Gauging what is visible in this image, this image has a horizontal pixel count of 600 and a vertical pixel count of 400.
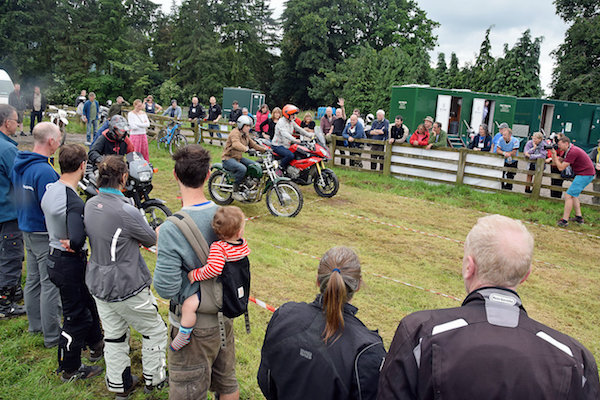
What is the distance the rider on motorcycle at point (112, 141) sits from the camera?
23.2 ft

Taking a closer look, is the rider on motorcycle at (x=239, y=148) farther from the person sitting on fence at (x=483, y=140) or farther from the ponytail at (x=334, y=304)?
the ponytail at (x=334, y=304)

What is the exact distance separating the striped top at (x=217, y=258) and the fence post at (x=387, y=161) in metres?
10.4

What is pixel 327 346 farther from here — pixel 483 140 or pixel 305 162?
pixel 483 140

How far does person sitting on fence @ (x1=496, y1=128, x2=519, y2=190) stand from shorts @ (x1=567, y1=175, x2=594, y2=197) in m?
1.89

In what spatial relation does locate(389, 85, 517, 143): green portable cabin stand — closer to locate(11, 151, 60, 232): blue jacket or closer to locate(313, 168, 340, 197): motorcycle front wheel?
locate(313, 168, 340, 197): motorcycle front wheel

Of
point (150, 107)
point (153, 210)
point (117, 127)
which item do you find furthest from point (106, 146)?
point (150, 107)

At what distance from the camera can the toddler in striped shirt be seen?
2514 millimetres

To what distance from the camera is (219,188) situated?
9.28 metres

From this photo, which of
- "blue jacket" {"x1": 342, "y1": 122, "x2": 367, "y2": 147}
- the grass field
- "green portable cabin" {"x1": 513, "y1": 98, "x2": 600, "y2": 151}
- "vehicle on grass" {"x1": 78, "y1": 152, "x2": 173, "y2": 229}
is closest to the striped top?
the grass field

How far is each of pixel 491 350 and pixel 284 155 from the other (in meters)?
8.20

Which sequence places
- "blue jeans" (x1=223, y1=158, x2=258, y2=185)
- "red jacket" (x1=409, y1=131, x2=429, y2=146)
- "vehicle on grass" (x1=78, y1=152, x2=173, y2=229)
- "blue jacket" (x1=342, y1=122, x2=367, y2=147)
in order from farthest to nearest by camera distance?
"blue jacket" (x1=342, y1=122, x2=367, y2=147)
"red jacket" (x1=409, y1=131, x2=429, y2=146)
"blue jeans" (x1=223, y1=158, x2=258, y2=185)
"vehicle on grass" (x1=78, y1=152, x2=173, y2=229)

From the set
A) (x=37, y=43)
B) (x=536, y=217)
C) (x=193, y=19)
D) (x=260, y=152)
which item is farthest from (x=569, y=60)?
(x=37, y=43)

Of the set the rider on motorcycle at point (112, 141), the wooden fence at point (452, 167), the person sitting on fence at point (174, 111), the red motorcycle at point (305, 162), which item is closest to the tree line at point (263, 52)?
the person sitting on fence at point (174, 111)

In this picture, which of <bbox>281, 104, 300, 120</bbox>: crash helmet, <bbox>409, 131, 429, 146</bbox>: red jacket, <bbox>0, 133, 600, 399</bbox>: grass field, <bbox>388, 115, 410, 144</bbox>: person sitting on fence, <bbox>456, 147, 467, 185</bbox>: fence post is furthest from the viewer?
<bbox>388, 115, 410, 144</bbox>: person sitting on fence
